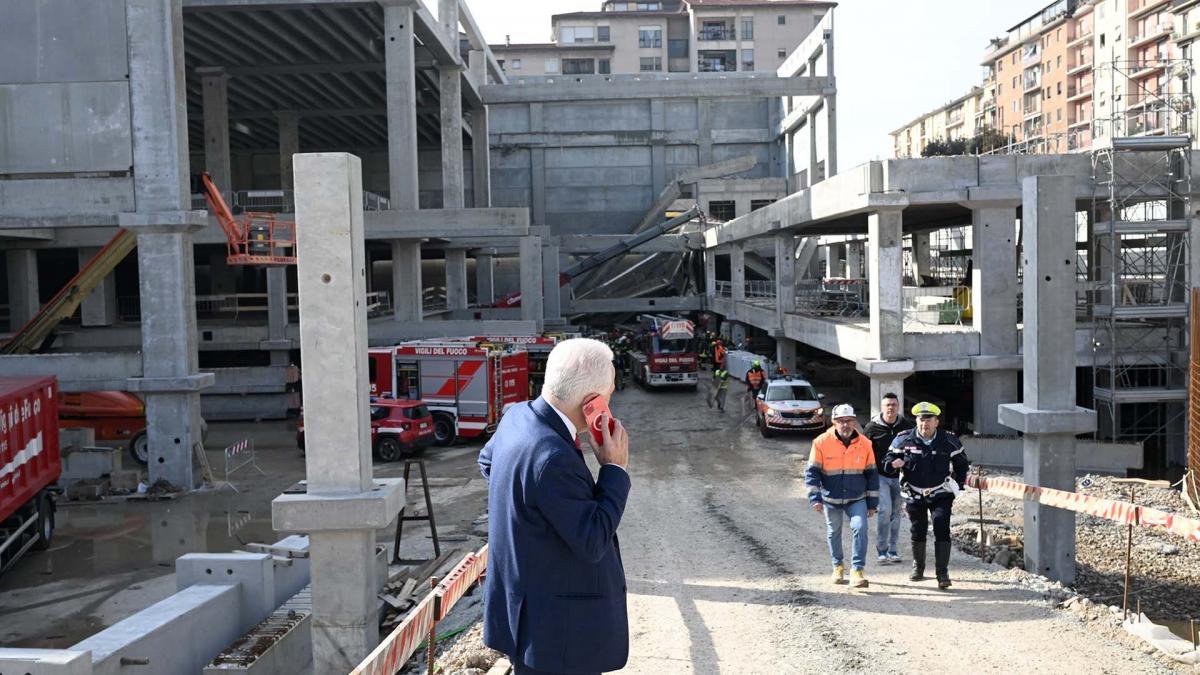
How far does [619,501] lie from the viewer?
402 cm

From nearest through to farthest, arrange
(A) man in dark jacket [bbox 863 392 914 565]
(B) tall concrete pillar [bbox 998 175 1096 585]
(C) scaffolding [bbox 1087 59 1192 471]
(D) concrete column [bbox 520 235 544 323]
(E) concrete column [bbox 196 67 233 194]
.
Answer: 1. (A) man in dark jacket [bbox 863 392 914 565]
2. (B) tall concrete pillar [bbox 998 175 1096 585]
3. (C) scaffolding [bbox 1087 59 1192 471]
4. (E) concrete column [bbox 196 67 233 194]
5. (D) concrete column [bbox 520 235 544 323]

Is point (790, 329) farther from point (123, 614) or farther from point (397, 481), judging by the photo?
point (397, 481)

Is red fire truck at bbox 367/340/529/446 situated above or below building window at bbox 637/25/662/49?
below

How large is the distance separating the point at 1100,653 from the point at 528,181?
60.8 meters

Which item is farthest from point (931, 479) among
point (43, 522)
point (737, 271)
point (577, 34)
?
point (577, 34)

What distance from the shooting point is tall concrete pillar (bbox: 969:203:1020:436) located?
23.2m

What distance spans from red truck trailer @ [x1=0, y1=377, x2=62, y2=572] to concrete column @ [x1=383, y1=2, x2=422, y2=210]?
17.6 m

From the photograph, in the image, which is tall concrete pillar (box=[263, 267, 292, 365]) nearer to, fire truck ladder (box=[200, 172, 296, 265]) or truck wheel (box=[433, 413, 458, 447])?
fire truck ladder (box=[200, 172, 296, 265])

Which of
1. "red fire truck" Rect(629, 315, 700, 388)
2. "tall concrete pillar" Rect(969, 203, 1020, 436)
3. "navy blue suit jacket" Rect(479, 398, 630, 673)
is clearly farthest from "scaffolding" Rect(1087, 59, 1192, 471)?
"navy blue suit jacket" Rect(479, 398, 630, 673)

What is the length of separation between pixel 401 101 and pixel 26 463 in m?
20.4

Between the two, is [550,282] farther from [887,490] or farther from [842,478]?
[842,478]

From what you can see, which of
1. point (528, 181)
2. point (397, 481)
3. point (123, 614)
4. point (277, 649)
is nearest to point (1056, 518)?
point (397, 481)

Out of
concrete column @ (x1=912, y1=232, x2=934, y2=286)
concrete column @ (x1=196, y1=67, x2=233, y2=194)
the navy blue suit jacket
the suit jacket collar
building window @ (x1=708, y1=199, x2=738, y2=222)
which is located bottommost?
the navy blue suit jacket

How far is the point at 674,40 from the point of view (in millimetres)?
96812
